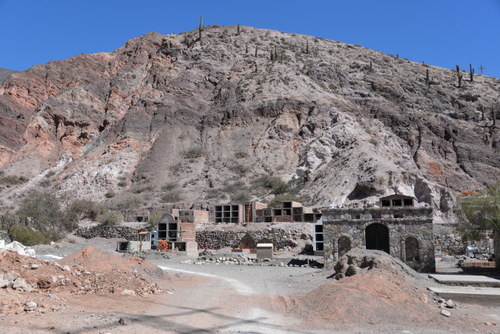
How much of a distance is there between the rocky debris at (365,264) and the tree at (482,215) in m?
6.68

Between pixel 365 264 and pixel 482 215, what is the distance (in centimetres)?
855

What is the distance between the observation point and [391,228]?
74.0ft

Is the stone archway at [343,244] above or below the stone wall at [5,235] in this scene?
below

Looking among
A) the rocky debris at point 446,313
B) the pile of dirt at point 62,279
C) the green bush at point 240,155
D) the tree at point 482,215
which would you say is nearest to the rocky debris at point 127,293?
the pile of dirt at point 62,279

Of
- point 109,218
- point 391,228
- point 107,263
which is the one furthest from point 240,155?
point 107,263

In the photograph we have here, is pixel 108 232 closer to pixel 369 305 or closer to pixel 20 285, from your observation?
pixel 20 285

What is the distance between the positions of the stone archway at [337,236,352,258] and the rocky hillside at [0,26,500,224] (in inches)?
741

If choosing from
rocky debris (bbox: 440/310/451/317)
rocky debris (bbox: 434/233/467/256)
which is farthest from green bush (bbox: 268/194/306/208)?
rocky debris (bbox: 440/310/451/317)

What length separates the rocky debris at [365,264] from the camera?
50.5 ft

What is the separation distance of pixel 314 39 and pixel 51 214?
69026mm

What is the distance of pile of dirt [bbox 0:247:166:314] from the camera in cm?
1005

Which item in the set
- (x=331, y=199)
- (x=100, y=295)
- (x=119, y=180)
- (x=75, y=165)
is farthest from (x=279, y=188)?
(x=100, y=295)

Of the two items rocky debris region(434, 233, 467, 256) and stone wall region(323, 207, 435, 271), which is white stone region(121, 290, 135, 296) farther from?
rocky debris region(434, 233, 467, 256)

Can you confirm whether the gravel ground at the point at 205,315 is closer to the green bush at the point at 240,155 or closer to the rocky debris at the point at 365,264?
the rocky debris at the point at 365,264
